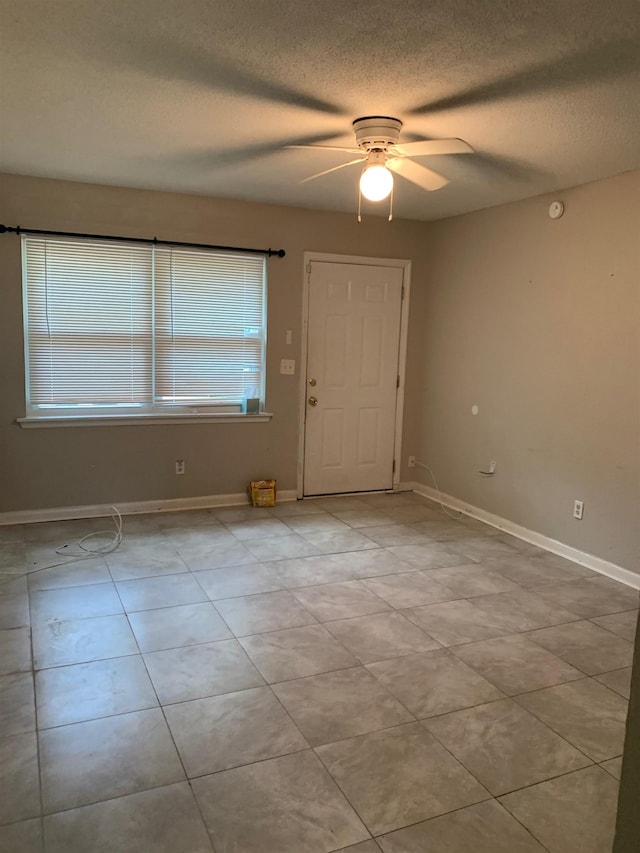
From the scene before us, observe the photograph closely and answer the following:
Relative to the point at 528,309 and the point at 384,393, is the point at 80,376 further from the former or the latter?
the point at 528,309

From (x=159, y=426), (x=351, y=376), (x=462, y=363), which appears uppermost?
(x=462, y=363)

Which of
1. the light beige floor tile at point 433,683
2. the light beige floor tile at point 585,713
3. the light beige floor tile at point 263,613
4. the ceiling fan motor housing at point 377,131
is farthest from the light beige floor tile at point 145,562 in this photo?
the ceiling fan motor housing at point 377,131

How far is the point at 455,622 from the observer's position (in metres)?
3.18

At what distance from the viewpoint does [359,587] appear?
3.58m

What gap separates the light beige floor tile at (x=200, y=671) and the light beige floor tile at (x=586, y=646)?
1.42 meters

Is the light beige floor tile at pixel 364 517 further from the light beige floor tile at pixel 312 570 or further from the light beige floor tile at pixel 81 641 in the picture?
the light beige floor tile at pixel 81 641

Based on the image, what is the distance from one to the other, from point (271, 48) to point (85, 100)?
3.40ft

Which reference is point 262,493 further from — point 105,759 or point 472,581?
point 105,759

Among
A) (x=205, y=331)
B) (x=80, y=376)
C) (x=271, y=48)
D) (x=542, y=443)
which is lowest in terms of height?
(x=542, y=443)

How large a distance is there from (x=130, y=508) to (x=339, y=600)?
211 cm

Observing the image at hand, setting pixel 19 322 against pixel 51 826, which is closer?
pixel 51 826

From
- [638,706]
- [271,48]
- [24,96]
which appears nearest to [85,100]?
[24,96]

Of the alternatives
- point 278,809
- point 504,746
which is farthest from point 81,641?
point 504,746

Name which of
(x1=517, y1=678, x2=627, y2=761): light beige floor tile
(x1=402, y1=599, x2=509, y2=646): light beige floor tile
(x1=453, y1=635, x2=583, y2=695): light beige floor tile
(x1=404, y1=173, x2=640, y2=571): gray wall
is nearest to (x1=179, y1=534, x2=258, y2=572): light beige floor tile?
(x1=402, y1=599, x2=509, y2=646): light beige floor tile
